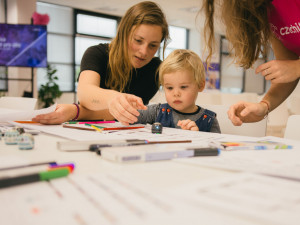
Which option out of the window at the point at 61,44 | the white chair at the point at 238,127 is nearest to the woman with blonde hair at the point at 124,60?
the white chair at the point at 238,127

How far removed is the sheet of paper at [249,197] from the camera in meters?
0.29

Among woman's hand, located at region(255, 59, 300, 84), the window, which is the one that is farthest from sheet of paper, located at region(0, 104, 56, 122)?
the window

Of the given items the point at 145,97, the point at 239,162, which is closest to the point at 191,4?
the point at 145,97

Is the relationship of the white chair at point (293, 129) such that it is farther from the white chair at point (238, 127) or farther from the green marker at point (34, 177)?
the green marker at point (34, 177)

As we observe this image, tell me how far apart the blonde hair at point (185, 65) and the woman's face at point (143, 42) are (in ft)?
0.34

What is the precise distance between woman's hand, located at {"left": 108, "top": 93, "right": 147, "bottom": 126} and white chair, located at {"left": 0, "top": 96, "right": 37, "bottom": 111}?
3.64 ft

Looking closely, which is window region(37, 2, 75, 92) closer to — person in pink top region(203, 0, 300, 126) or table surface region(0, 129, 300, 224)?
person in pink top region(203, 0, 300, 126)

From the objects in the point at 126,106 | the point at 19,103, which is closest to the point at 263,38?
the point at 126,106

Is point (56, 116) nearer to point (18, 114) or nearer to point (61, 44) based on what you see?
point (18, 114)

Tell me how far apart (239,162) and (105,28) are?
7.50 meters

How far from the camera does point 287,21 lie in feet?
3.57

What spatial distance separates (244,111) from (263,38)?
0.45 metres

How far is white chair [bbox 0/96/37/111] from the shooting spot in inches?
75.3

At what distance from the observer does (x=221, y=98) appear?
5.06 m
